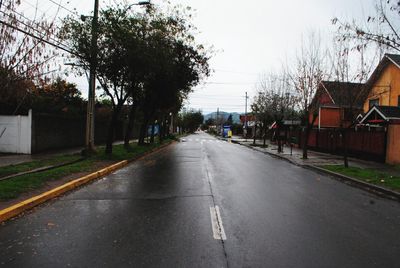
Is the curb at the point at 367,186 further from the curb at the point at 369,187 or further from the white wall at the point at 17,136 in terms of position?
the white wall at the point at 17,136

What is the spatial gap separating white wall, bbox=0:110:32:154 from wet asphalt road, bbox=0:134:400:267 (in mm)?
10306

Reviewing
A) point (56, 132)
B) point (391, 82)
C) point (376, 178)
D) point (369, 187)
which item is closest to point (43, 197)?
point (369, 187)

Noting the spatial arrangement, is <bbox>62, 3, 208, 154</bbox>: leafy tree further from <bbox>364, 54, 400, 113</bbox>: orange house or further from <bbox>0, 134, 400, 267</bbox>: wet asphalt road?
<bbox>364, 54, 400, 113</bbox>: orange house

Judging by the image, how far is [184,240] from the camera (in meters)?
5.69

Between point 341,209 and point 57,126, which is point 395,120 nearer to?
point 341,209

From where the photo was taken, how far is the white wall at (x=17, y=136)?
19047mm

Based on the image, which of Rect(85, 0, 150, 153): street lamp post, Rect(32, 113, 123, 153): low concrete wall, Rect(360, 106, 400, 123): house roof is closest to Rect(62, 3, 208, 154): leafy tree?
Rect(85, 0, 150, 153): street lamp post

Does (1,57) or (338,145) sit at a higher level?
(1,57)

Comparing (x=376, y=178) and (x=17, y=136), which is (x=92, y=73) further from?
(x=376, y=178)

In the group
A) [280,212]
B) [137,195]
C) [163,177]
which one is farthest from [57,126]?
[280,212]

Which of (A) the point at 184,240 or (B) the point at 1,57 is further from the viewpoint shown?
(B) the point at 1,57

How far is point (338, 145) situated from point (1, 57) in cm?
2313

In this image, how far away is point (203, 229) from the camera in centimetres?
632

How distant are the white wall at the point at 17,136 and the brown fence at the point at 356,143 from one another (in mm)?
16527
